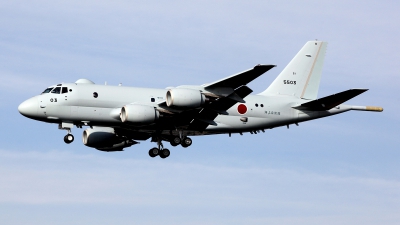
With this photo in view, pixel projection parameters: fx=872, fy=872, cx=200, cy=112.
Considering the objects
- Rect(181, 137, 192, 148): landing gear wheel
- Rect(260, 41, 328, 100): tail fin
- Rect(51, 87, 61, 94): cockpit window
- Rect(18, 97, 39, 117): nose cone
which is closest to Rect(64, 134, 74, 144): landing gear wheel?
Rect(18, 97, 39, 117): nose cone

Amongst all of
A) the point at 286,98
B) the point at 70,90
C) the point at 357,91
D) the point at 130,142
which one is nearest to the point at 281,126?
the point at 286,98

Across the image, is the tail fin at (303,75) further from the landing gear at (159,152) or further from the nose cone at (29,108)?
the nose cone at (29,108)

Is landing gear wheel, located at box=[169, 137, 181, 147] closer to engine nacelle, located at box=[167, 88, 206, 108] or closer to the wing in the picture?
the wing

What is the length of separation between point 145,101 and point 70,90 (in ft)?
17.4

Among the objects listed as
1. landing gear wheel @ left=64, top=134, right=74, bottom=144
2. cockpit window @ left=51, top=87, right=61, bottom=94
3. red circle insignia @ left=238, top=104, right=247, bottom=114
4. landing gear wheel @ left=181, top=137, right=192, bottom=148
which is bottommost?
landing gear wheel @ left=181, top=137, right=192, bottom=148

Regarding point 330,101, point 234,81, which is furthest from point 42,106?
point 330,101

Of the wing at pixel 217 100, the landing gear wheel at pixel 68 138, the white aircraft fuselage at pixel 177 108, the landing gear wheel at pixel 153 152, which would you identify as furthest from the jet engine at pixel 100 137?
the wing at pixel 217 100

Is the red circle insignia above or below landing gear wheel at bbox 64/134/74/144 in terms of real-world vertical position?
above

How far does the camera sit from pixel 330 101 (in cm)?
6538

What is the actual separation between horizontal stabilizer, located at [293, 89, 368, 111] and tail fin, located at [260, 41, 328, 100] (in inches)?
108

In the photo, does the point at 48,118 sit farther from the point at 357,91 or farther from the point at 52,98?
the point at 357,91

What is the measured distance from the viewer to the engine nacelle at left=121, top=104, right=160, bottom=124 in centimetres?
5931

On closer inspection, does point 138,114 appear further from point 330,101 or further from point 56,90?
point 330,101

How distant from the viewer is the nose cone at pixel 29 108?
60438 millimetres
